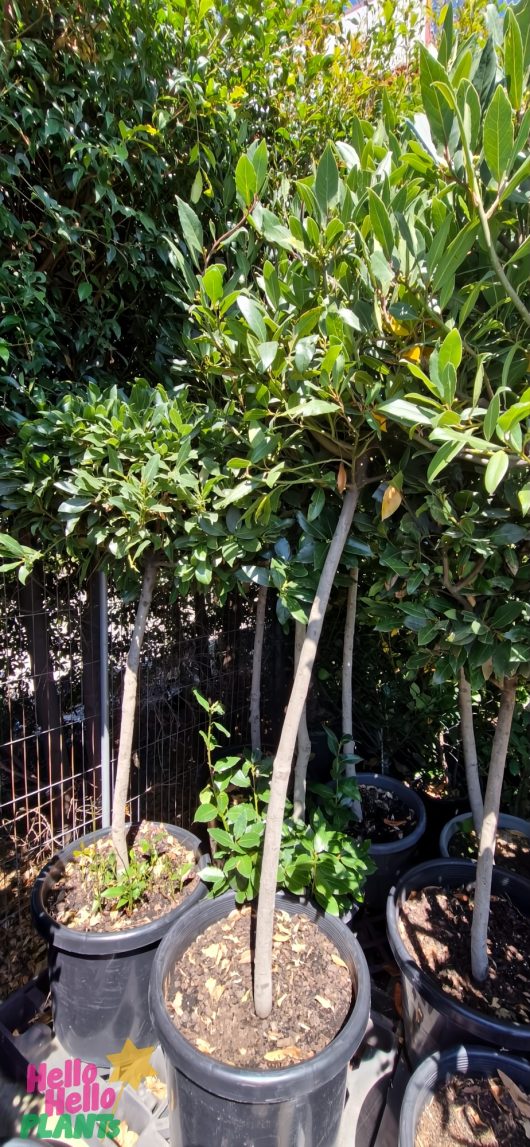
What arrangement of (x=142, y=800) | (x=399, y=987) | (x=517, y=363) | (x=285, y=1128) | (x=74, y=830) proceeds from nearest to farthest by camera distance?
(x=517, y=363) < (x=285, y=1128) < (x=399, y=987) < (x=74, y=830) < (x=142, y=800)

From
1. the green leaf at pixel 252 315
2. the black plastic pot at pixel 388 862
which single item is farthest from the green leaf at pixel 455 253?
the black plastic pot at pixel 388 862

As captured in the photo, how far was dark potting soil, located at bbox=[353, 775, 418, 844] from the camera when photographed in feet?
7.43

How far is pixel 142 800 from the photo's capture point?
267cm

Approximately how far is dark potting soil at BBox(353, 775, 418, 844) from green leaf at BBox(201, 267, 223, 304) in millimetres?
2002

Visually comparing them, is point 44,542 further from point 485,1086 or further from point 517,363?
point 485,1086

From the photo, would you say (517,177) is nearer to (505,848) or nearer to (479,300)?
(479,300)

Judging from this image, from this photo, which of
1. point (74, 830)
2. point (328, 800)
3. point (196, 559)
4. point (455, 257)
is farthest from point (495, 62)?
point (74, 830)

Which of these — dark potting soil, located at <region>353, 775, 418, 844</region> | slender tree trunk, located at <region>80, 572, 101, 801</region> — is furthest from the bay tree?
slender tree trunk, located at <region>80, 572, 101, 801</region>

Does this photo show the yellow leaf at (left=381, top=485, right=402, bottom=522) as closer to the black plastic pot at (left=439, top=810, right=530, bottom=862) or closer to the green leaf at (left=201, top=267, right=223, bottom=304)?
the green leaf at (left=201, top=267, right=223, bottom=304)

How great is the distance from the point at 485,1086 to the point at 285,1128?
49 cm

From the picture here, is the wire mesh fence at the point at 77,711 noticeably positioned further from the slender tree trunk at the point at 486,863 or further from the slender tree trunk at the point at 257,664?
the slender tree trunk at the point at 486,863

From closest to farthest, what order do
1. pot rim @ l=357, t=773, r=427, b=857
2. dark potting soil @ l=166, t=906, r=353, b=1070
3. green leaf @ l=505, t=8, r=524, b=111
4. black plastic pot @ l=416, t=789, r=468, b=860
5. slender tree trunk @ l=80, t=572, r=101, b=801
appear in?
green leaf @ l=505, t=8, r=524, b=111
dark potting soil @ l=166, t=906, r=353, b=1070
pot rim @ l=357, t=773, r=427, b=857
slender tree trunk @ l=80, t=572, r=101, b=801
black plastic pot @ l=416, t=789, r=468, b=860

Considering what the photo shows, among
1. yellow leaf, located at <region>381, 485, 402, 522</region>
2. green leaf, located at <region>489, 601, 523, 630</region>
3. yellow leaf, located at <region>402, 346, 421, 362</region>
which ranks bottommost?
green leaf, located at <region>489, 601, 523, 630</region>

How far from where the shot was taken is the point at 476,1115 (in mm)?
1241
